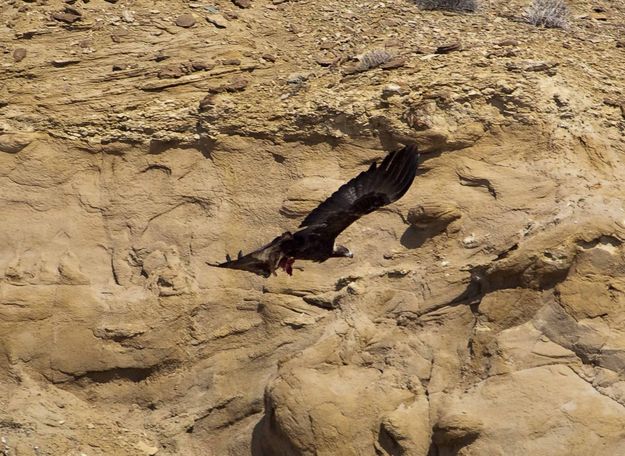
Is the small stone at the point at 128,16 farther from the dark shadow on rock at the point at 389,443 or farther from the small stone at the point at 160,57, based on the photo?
the dark shadow on rock at the point at 389,443

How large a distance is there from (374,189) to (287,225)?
2.07m

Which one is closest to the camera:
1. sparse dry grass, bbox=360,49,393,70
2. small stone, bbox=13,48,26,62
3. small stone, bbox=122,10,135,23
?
sparse dry grass, bbox=360,49,393,70

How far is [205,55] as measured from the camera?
12.6 metres

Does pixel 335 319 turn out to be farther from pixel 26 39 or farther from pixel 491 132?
pixel 26 39

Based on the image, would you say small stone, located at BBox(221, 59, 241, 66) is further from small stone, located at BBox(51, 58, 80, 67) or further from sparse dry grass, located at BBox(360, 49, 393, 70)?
small stone, located at BBox(51, 58, 80, 67)

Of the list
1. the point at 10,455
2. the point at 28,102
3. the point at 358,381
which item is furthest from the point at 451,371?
the point at 28,102

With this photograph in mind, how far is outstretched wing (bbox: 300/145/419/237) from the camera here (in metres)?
9.77

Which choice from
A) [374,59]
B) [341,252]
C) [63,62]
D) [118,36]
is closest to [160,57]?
[118,36]

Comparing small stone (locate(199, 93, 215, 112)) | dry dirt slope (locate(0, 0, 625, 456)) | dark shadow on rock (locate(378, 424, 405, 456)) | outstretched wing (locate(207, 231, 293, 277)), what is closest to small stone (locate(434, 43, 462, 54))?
dry dirt slope (locate(0, 0, 625, 456))

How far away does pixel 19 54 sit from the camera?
12703 mm

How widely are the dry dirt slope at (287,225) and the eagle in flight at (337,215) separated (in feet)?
2.73

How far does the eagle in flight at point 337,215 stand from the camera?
9812 millimetres

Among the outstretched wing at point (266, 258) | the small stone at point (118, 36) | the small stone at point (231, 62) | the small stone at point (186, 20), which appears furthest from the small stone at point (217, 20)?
the outstretched wing at point (266, 258)

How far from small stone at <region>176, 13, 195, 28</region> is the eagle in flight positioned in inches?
120
